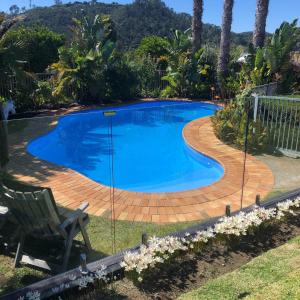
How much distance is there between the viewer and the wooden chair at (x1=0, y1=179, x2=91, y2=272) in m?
3.91

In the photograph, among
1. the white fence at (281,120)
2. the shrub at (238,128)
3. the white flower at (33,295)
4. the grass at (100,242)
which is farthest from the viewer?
the shrub at (238,128)

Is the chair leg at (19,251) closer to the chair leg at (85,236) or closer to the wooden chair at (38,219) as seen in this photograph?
the wooden chair at (38,219)

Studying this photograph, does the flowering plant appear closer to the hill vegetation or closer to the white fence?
the white fence

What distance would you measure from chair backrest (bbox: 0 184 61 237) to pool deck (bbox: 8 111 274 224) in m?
1.79

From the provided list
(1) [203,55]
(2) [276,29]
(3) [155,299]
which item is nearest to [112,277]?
(3) [155,299]

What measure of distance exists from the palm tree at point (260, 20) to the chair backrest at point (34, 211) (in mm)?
16727

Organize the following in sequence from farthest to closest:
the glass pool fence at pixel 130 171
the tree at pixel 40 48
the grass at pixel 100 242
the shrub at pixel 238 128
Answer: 1. the tree at pixel 40 48
2. the shrub at pixel 238 128
3. the glass pool fence at pixel 130 171
4. the grass at pixel 100 242

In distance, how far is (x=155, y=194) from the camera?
274 inches

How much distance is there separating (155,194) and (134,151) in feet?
13.0

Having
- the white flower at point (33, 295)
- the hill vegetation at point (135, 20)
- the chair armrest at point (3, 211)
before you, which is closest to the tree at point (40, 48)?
the chair armrest at point (3, 211)

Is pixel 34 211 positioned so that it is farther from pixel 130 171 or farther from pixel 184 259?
pixel 130 171

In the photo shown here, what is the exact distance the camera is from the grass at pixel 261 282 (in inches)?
139

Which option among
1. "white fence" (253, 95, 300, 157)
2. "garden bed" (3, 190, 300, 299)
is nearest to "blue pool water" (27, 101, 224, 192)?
"white fence" (253, 95, 300, 157)

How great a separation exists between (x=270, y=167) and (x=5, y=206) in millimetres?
5964
